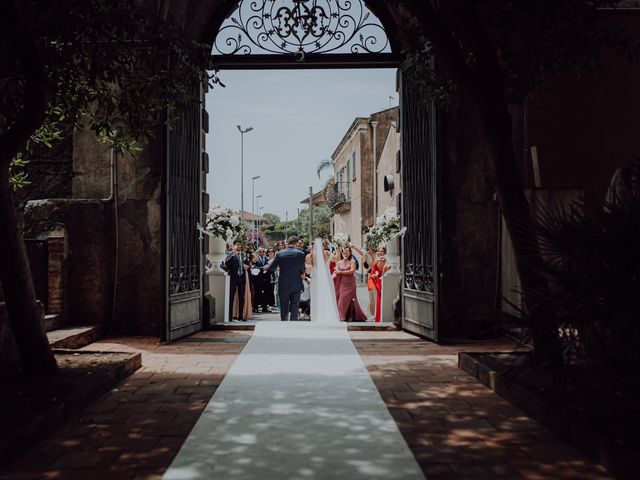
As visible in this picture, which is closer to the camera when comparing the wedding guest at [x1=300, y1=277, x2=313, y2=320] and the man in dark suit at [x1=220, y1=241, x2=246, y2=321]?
the man in dark suit at [x1=220, y1=241, x2=246, y2=321]

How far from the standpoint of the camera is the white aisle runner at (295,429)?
3553 mm

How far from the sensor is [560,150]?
30.9 ft

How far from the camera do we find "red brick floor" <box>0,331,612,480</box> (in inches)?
139

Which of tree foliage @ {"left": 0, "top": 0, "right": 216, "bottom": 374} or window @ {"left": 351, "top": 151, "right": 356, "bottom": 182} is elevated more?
window @ {"left": 351, "top": 151, "right": 356, "bottom": 182}

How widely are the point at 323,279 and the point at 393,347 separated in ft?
25.3

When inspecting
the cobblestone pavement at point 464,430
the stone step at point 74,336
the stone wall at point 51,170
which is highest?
the stone wall at point 51,170

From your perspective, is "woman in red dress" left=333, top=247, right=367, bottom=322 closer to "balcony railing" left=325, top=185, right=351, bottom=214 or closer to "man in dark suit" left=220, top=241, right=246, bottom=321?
"man in dark suit" left=220, top=241, right=246, bottom=321

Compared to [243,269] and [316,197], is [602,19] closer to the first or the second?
[243,269]

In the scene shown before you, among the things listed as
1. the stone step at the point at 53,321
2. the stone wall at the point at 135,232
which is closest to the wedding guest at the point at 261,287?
the stone wall at the point at 135,232

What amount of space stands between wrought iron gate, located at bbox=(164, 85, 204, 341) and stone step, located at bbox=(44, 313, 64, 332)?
142 cm

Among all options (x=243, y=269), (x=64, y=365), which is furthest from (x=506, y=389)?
(x=243, y=269)

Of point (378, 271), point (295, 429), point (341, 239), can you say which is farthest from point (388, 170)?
point (295, 429)

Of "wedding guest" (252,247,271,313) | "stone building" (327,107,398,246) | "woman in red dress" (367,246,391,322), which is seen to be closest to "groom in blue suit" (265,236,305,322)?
"woman in red dress" (367,246,391,322)

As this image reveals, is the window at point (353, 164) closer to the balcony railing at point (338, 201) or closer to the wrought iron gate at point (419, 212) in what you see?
the balcony railing at point (338, 201)
